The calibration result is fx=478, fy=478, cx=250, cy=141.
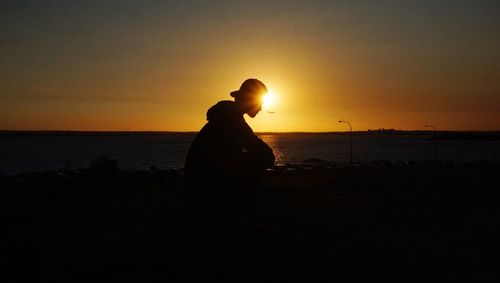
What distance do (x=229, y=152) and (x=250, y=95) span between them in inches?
33.0

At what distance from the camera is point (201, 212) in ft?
22.2

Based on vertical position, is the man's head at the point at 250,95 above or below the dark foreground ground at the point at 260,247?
above

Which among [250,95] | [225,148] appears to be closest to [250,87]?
[250,95]

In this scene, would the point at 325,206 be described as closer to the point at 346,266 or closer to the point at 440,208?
the point at 440,208

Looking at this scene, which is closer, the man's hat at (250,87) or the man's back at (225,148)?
the man's back at (225,148)

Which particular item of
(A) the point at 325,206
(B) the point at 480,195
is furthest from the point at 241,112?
(B) the point at 480,195

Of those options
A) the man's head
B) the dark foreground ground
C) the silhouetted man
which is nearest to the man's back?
the silhouetted man

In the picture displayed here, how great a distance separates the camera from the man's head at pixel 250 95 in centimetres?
655

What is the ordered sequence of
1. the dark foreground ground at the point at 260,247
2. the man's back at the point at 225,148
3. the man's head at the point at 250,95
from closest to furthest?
the dark foreground ground at the point at 260,247, the man's back at the point at 225,148, the man's head at the point at 250,95

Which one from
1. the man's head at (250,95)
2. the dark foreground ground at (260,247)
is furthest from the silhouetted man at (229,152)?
the dark foreground ground at (260,247)

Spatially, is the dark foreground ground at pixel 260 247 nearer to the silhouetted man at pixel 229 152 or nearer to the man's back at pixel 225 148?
the silhouetted man at pixel 229 152

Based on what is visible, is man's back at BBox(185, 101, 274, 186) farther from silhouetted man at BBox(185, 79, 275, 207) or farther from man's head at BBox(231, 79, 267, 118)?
man's head at BBox(231, 79, 267, 118)

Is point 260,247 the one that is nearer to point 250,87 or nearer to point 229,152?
point 229,152

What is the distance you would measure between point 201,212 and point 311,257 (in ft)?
6.60
